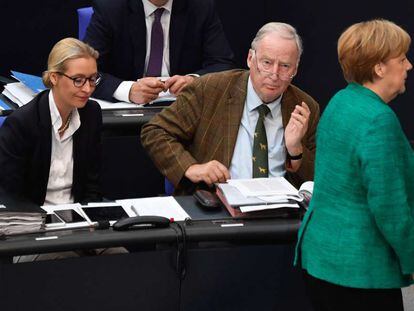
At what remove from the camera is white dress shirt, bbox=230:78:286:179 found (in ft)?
13.4

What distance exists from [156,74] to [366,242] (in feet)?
8.02

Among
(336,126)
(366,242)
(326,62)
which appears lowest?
(326,62)

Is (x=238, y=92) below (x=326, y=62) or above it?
above

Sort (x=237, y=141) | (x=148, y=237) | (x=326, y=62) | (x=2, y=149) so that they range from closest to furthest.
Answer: (x=148, y=237)
(x=2, y=149)
(x=237, y=141)
(x=326, y=62)

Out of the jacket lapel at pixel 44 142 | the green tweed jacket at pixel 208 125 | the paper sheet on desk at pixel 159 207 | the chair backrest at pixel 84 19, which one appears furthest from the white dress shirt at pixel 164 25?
the paper sheet on desk at pixel 159 207

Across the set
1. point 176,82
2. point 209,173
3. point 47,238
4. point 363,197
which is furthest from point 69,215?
point 176,82

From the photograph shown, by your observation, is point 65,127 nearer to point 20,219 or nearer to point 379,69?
point 20,219

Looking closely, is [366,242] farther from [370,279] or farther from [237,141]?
[237,141]

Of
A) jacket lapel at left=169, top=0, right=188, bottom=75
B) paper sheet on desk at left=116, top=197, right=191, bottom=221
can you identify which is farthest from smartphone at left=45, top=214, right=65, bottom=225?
jacket lapel at left=169, top=0, right=188, bottom=75

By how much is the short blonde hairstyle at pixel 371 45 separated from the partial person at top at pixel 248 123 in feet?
3.38

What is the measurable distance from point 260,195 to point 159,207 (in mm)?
375

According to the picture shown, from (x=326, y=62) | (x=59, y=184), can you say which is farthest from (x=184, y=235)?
(x=326, y=62)

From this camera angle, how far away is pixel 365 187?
287cm

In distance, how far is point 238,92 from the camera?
4.12 metres
